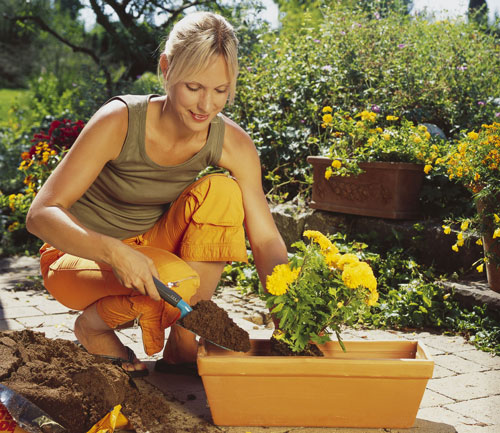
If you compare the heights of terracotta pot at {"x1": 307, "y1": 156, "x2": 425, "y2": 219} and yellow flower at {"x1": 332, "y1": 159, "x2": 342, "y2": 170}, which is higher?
yellow flower at {"x1": 332, "y1": 159, "x2": 342, "y2": 170}

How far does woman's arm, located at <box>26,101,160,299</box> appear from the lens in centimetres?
200

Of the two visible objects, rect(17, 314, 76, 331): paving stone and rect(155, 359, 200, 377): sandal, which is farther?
rect(17, 314, 76, 331): paving stone

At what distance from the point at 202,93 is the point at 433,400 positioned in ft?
4.70

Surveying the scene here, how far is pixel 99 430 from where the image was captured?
1858 millimetres

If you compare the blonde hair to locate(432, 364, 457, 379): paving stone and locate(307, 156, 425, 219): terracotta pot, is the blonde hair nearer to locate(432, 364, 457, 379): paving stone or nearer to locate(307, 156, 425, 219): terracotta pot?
locate(432, 364, 457, 379): paving stone

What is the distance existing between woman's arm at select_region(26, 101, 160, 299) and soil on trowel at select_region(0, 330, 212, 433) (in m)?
0.35

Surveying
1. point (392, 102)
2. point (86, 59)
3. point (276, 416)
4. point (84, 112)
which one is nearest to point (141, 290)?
point (276, 416)

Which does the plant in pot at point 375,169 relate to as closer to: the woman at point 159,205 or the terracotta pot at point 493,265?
the terracotta pot at point 493,265

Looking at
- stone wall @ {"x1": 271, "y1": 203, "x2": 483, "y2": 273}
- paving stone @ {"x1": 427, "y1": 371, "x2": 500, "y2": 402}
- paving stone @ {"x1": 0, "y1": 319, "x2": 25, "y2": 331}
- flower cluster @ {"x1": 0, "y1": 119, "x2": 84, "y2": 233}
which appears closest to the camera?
paving stone @ {"x1": 427, "y1": 371, "x2": 500, "y2": 402}

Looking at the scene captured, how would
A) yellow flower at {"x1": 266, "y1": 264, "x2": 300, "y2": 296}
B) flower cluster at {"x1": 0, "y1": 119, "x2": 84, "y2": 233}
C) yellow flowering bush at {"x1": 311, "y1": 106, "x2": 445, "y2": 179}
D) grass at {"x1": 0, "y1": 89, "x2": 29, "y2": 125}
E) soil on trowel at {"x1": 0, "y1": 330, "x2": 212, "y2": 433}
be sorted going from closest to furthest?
soil on trowel at {"x1": 0, "y1": 330, "x2": 212, "y2": 433}
yellow flower at {"x1": 266, "y1": 264, "x2": 300, "y2": 296}
yellow flowering bush at {"x1": 311, "y1": 106, "x2": 445, "y2": 179}
flower cluster at {"x1": 0, "y1": 119, "x2": 84, "y2": 233}
grass at {"x1": 0, "y1": 89, "x2": 29, "y2": 125}

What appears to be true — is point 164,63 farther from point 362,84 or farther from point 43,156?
point 362,84

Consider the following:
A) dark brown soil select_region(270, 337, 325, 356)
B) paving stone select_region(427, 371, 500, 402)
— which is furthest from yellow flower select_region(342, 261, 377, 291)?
paving stone select_region(427, 371, 500, 402)

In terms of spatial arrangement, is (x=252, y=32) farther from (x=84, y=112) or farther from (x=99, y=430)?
(x=99, y=430)

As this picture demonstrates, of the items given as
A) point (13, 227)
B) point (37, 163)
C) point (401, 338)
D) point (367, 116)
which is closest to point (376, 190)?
point (367, 116)
